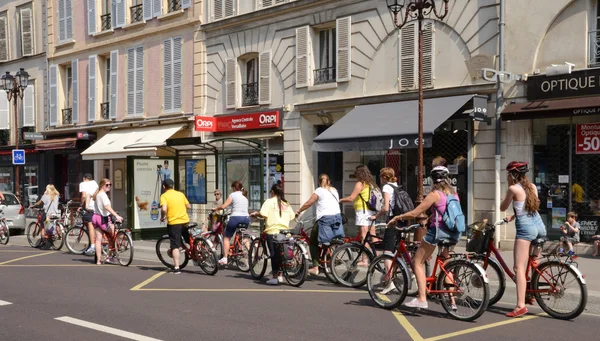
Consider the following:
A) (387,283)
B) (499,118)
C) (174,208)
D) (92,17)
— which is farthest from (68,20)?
(387,283)

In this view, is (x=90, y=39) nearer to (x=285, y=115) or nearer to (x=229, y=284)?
(x=285, y=115)

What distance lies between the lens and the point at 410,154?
1580cm

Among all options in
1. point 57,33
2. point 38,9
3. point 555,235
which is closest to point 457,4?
point 555,235

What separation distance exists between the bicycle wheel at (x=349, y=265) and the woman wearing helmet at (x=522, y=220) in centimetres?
245

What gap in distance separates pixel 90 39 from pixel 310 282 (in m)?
18.4

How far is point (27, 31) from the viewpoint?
2825 centimetres

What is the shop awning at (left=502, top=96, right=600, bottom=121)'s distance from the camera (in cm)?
Result: 1219

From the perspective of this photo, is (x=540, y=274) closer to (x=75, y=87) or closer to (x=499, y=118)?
(x=499, y=118)

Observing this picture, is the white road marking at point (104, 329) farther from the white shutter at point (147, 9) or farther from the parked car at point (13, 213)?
the white shutter at point (147, 9)

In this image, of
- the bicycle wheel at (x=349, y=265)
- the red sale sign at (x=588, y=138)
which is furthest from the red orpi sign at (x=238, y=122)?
the bicycle wheel at (x=349, y=265)

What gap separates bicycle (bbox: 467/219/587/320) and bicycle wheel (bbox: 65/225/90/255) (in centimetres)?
988

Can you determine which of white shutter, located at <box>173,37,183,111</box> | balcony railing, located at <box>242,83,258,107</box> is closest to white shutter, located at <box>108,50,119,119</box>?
white shutter, located at <box>173,37,183,111</box>

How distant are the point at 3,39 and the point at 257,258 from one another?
23.6 meters

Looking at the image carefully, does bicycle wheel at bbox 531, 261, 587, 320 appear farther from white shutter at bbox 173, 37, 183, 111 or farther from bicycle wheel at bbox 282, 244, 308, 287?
white shutter at bbox 173, 37, 183, 111
